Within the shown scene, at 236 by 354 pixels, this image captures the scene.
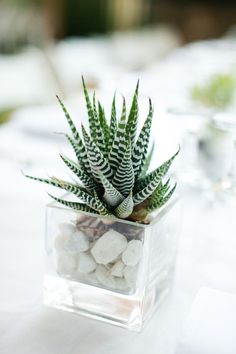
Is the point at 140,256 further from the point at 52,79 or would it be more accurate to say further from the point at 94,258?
the point at 52,79

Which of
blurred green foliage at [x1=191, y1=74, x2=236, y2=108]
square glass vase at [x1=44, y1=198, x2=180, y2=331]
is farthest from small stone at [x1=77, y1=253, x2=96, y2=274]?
blurred green foliage at [x1=191, y1=74, x2=236, y2=108]

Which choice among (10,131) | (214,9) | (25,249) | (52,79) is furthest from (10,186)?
(214,9)

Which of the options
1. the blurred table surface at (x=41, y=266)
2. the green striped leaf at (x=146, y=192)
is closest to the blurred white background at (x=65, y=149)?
the blurred table surface at (x=41, y=266)

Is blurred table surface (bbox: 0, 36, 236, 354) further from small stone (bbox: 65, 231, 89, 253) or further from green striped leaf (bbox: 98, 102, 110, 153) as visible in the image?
green striped leaf (bbox: 98, 102, 110, 153)

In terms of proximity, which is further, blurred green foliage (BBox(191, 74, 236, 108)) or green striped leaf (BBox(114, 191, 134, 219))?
blurred green foliage (BBox(191, 74, 236, 108))

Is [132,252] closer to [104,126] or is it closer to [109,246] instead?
[109,246]
